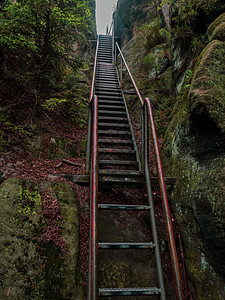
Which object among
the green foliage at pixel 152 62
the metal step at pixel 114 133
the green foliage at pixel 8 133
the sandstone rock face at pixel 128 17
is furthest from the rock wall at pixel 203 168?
the sandstone rock face at pixel 128 17

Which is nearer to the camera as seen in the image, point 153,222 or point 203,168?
point 153,222

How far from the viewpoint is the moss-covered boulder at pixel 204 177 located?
195 centimetres

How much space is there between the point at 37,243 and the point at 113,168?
2142mm

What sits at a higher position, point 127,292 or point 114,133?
point 114,133

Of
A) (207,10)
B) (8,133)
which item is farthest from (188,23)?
(8,133)

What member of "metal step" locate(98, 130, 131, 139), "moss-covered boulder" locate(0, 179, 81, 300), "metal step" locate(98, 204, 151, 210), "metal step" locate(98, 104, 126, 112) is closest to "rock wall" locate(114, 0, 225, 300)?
"metal step" locate(98, 204, 151, 210)

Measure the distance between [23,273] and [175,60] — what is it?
6018 millimetres

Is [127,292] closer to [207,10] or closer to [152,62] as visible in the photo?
[207,10]

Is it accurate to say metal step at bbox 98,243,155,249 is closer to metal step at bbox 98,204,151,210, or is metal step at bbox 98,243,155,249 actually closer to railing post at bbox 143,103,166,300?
railing post at bbox 143,103,166,300

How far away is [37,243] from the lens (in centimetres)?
190

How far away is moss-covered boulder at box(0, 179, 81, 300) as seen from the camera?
1.65 metres

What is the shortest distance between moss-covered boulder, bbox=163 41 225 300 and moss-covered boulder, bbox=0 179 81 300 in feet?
4.63

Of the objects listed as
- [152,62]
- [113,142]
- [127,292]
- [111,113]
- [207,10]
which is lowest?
[127,292]

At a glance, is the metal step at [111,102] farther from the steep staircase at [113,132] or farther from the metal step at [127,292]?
the metal step at [127,292]
